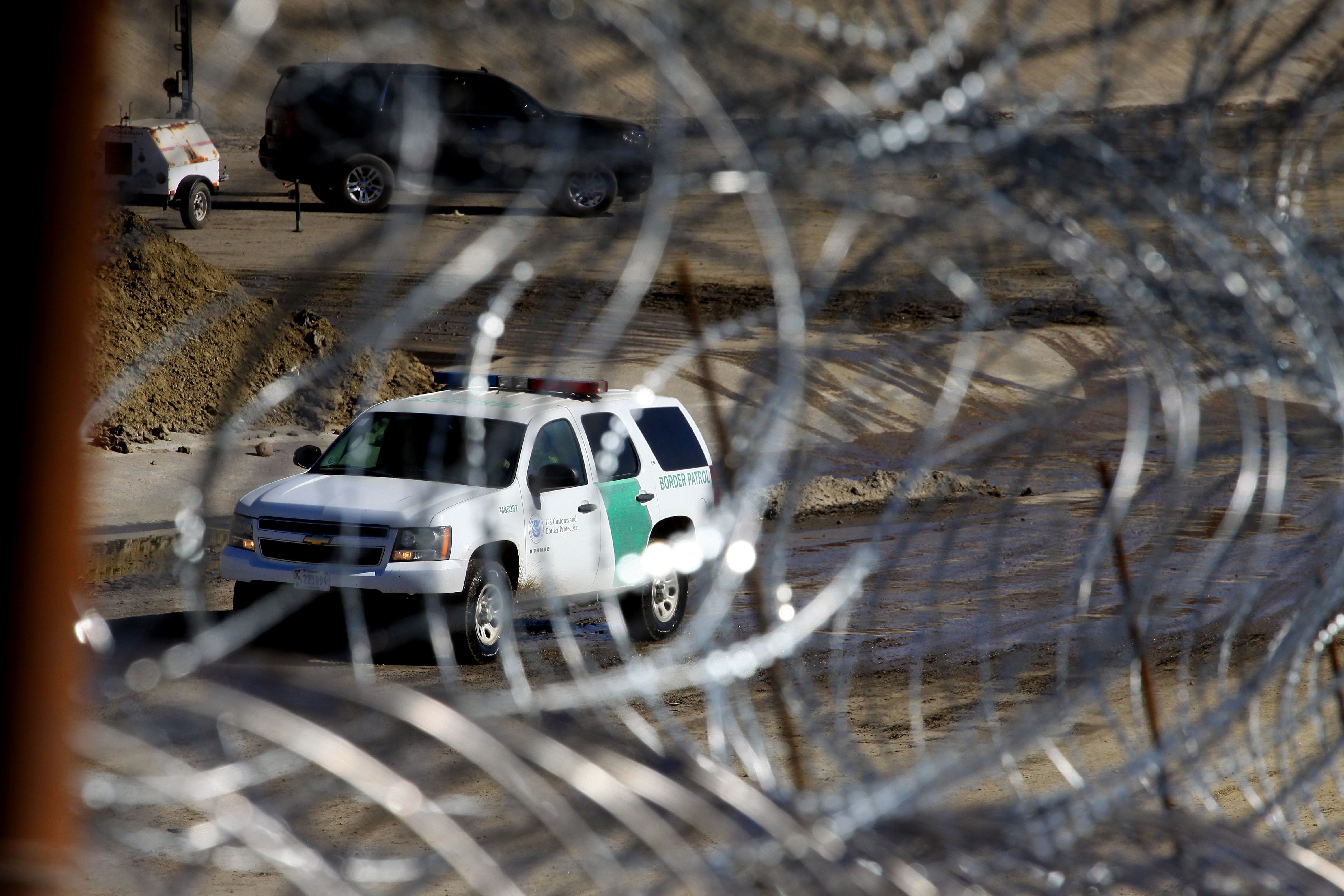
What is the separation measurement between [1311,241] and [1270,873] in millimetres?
1343

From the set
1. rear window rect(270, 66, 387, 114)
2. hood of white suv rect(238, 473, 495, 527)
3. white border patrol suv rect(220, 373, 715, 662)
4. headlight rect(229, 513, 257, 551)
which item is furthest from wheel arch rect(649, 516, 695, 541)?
rear window rect(270, 66, 387, 114)

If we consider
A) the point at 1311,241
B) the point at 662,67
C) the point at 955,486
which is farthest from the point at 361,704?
the point at 955,486

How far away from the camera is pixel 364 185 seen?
4863mm

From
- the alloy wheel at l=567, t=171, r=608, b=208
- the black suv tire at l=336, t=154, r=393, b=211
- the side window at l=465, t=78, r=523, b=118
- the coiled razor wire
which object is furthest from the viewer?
the side window at l=465, t=78, r=523, b=118

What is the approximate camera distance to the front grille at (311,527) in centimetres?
819

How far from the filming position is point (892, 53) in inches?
96.2

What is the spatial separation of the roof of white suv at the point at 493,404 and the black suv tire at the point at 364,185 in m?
3.42

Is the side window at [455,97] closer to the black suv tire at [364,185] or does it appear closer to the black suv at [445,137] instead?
the black suv at [445,137]

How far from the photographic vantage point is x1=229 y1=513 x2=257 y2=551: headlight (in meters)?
8.28

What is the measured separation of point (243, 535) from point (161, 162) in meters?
2.34

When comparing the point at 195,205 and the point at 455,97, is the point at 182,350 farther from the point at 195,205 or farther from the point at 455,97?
the point at 455,97

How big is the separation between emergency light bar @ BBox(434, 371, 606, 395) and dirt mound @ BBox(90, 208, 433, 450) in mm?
4499

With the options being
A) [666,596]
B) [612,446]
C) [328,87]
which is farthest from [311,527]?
[328,87]

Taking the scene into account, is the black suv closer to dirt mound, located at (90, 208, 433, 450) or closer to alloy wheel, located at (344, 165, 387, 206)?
alloy wheel, located at (344, 165, 387, 206)
